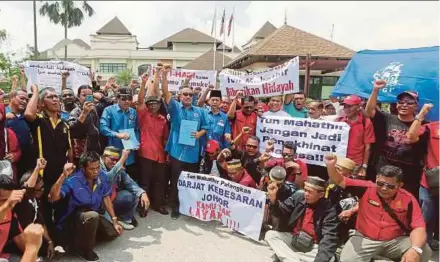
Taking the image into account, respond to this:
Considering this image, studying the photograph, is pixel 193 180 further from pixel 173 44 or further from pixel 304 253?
pixel 173 44

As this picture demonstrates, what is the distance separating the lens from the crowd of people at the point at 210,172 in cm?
379

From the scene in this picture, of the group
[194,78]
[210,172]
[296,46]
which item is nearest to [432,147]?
[210,172]

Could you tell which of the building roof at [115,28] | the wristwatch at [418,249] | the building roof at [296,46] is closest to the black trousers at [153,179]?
the wristwatch at [418,249]

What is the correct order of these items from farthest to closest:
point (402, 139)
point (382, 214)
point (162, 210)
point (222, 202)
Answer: point (162, 210)
point (222, 202)
point (402, 139)
point (382, 214)

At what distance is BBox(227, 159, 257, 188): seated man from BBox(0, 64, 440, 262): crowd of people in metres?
0.01

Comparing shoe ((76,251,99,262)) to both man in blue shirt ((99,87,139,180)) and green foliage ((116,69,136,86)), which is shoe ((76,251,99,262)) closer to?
man in blue shirt ((99,87,139,180))

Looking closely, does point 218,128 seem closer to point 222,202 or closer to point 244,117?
point 244,117

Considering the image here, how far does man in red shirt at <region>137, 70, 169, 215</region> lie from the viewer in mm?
5359

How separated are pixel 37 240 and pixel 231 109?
145 inches

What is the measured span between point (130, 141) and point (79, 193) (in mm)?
1272

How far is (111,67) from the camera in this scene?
59969 mm

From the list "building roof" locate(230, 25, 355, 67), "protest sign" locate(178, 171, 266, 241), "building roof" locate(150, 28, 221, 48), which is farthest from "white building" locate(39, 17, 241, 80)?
"protest sign" locate(178, 171, 266, 241)

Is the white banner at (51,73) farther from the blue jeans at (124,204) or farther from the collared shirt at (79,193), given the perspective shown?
the collared shirt at (79,193)

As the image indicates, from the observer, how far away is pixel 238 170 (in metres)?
5.03
